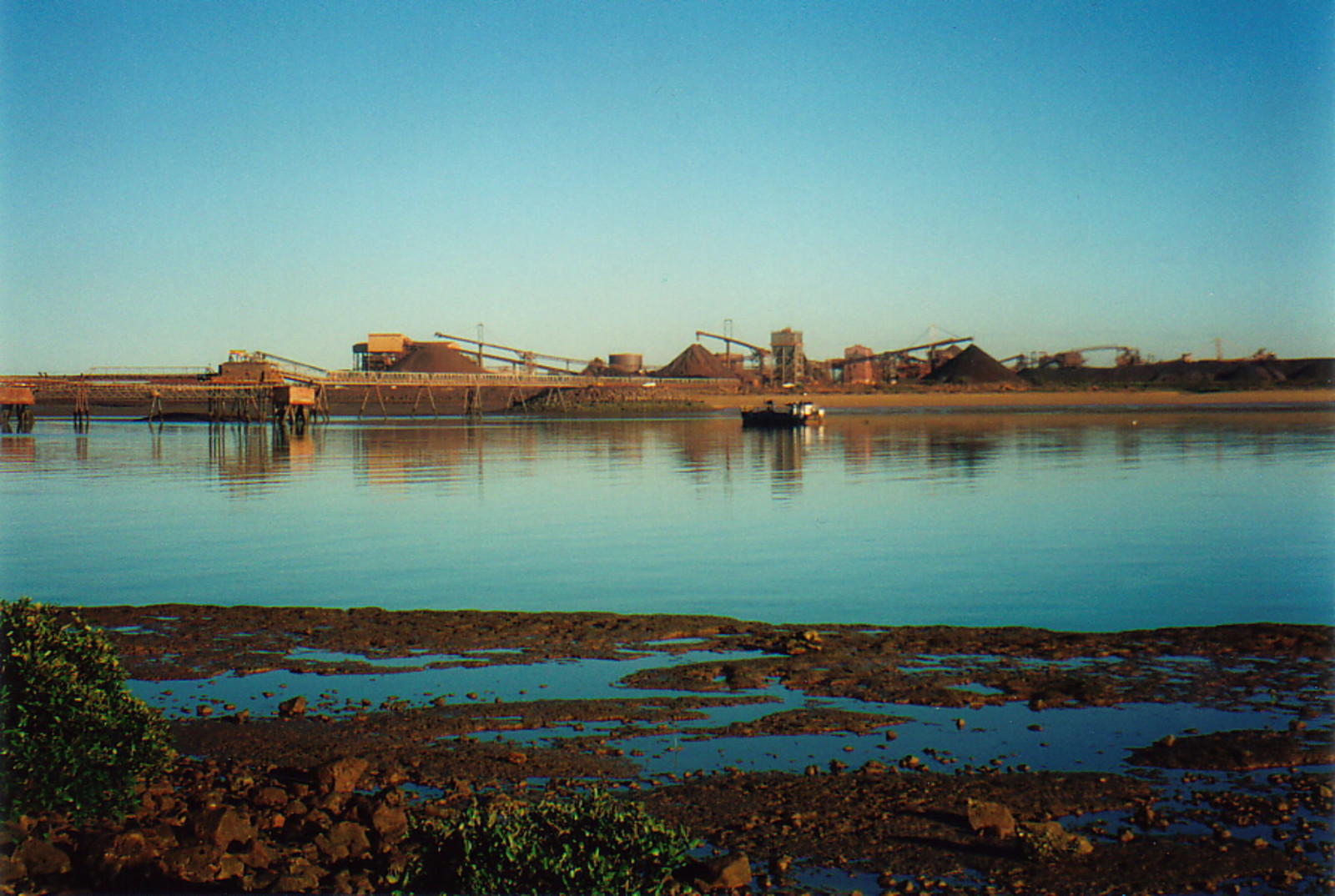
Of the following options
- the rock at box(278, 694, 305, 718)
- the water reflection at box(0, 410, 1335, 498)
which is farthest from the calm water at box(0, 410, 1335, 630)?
the rock at box(278, 694, 305, 718)

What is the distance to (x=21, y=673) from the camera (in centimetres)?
722

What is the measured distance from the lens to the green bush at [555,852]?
563 centimetres

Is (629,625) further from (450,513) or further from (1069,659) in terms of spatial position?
(450,513)

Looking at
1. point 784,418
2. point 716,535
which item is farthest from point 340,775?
point 784,418

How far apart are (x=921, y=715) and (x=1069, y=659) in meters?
3.02

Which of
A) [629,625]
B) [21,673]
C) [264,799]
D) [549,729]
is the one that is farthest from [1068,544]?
[21,673]

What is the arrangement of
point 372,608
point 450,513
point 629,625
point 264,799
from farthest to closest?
1. point 450,513
2. point 372,608
3. point 629,625
4. point 264,799

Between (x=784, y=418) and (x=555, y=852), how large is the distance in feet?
277

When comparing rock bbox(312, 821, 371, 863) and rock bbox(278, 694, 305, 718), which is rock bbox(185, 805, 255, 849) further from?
rock bbox(278, 694, 305, 718)

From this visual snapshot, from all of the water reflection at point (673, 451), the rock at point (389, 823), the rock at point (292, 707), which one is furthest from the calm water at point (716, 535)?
the rock at point (389, 823)

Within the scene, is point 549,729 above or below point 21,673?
below

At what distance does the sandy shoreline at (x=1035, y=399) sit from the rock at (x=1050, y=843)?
14805 centimetres

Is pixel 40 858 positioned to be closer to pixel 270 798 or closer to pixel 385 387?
pixel 270 798

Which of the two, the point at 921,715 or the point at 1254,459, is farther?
the point at 1254,459
